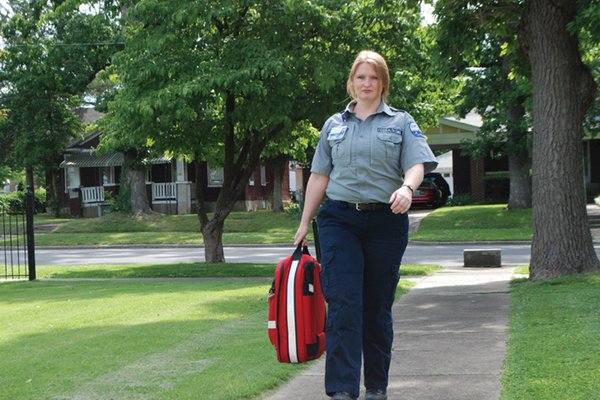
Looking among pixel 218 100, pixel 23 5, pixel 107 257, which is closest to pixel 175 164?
pixel 23 5

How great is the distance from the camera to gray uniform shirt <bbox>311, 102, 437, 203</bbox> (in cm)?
503

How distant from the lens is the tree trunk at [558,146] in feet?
39.8

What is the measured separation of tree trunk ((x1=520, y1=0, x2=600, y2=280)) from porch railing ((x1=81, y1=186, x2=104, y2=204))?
38.3 metres

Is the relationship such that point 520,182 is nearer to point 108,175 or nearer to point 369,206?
point 108,175

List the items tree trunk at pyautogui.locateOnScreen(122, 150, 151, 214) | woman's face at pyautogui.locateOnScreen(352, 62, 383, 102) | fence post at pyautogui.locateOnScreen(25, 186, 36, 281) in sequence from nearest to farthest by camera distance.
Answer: woman's face at pyautogui.locateOnScreen(352, 62, 383, 102)
fence post at pyautogui.locateOnScreen(25, 186, 36, 281)
tree trunk at pyautogui.locateOnScreen(122, 150, 151, 214)

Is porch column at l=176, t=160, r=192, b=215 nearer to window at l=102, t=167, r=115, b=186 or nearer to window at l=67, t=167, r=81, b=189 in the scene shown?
window at l=102, t=167, r=115, b=186

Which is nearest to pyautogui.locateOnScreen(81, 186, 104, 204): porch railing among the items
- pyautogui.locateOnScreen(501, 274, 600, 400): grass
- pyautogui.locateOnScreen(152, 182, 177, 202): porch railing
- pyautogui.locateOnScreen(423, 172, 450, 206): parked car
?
pyautogui.locateOnScreen(152, 182, 177, 202): porch railing

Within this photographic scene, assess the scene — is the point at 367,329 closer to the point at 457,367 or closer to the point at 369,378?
the point at 369,378

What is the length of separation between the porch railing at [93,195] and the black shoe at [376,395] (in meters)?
44.2

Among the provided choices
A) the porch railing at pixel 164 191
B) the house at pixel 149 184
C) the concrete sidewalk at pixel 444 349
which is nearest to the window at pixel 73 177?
the house at pixel 149 184

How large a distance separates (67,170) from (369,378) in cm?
4777

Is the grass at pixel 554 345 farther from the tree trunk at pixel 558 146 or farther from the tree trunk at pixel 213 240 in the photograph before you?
the tree trunk at pixel 213 240

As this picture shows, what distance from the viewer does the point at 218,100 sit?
16.8m

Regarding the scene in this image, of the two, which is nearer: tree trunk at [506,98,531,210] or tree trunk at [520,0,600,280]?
tree trunk at [520,0,600,280]
